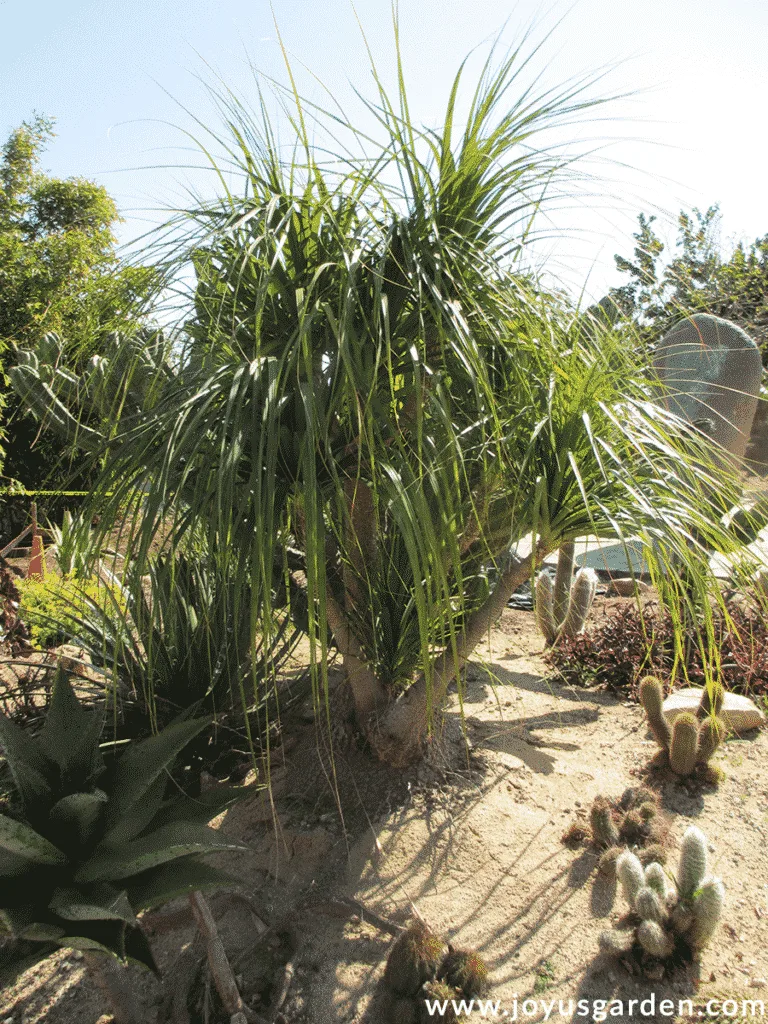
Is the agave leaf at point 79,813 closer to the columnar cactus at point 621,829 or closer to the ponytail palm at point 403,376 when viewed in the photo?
the ponytail palm at point 403,376

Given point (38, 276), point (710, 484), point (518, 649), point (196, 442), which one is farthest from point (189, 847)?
point (38, 276)

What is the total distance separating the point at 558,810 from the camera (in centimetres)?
251

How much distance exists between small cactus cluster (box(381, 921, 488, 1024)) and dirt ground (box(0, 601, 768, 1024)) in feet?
0.28

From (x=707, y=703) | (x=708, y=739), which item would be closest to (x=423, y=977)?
(x=708, y=739)

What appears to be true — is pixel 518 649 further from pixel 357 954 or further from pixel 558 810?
pixel 357 954

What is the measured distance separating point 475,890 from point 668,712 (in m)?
1.41

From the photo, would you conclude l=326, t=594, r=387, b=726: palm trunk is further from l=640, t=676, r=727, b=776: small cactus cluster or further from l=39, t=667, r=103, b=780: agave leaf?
l=640, t=676, r=727, b=776: small cactus cluster

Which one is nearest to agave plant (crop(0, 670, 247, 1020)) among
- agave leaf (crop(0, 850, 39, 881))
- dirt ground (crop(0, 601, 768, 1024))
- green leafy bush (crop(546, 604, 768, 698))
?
agave leaf (crop(0, 850, 39, 881))

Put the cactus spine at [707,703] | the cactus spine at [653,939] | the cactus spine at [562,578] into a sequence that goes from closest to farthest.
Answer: the cactus spine at [653,939] < the cactus spine at [707,703] < the cactus spine at [562,578]

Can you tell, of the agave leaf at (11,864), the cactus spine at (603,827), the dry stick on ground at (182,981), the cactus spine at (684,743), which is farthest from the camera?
the cactus spine at (684,743)

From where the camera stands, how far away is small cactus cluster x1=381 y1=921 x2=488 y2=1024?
5.32 feet

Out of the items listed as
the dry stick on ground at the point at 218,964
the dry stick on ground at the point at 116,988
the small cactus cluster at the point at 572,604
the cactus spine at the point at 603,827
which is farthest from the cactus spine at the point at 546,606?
the dry stick on ground at the point at 116,988

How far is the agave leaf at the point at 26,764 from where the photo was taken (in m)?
1.58

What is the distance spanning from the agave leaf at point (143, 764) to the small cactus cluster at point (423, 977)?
69 centimetres
